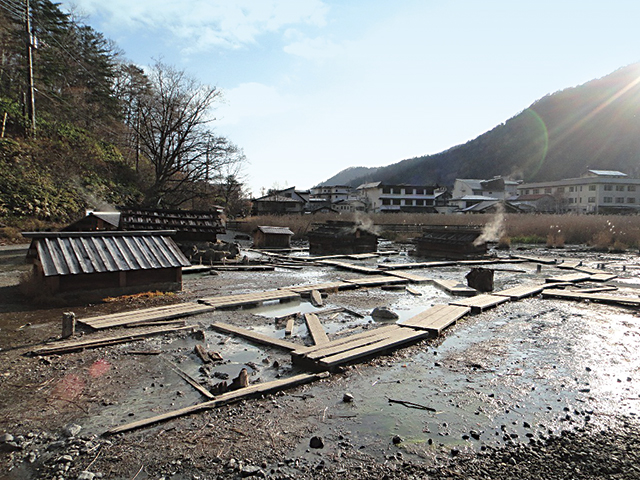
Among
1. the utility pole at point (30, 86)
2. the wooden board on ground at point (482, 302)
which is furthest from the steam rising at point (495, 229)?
the utility pole at point (30, 86)

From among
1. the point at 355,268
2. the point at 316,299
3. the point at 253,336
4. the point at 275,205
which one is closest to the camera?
the point at 253,336

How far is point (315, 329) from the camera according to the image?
23.1ft

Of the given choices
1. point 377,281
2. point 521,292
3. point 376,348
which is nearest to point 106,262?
point 376,348

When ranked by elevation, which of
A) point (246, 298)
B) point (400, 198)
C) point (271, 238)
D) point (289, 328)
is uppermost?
point (400, 198)

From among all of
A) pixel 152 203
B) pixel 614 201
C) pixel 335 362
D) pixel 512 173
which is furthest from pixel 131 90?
pixel 512 173

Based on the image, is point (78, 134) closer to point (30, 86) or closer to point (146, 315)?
point (30, 86)

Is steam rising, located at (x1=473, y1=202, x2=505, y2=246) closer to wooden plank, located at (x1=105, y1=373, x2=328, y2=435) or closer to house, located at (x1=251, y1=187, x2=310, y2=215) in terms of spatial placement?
wooden plank, located at (x1=105, y1=373, x2=328, y2=435)

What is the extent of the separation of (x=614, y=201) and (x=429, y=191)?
28788 mm

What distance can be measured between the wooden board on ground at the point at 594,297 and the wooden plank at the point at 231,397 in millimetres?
8546

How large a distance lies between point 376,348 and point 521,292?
22.2 ft

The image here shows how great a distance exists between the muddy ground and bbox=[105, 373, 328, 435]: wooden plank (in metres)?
0.08

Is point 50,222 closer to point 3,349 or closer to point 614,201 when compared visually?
point 3,349

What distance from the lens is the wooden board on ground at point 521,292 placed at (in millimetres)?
10484

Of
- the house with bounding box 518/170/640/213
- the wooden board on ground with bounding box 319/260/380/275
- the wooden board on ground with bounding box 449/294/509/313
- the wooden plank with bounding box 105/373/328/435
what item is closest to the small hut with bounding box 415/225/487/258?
the wooden board on ground with bounding box 319/260/380/275
